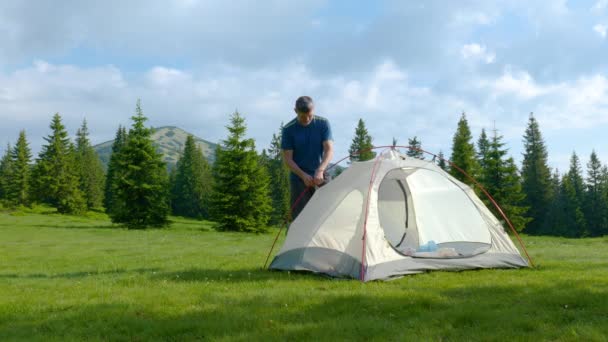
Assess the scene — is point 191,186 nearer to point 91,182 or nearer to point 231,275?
point 91,182

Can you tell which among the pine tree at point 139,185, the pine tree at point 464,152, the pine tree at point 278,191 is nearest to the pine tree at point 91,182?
the pine tree at point 278,191

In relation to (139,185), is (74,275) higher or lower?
lower

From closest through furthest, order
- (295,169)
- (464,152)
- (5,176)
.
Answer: (295,169), (464,152), (5,176)

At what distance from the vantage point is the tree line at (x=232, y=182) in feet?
111

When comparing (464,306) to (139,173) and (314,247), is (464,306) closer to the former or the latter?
(314,247)

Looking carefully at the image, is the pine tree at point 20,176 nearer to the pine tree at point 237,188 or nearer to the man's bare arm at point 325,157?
the pine tree at point 237,188

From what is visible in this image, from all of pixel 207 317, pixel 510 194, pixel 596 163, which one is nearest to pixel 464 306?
pixel 207 317

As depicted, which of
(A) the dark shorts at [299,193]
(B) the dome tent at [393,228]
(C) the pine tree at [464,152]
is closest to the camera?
(B) the dome tent at [393,228]

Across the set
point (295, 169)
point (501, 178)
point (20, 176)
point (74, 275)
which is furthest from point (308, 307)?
point (20, 176)

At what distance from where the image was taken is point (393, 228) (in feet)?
29.5

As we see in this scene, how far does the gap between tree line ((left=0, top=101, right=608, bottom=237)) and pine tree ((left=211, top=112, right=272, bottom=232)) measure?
0.07 metres

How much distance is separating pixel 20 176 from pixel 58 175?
5.84 metres

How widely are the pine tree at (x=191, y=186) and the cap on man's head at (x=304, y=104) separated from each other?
64.3 meters

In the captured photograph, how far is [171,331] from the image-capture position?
432 cm
